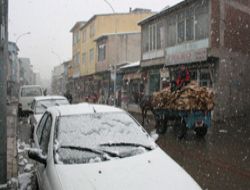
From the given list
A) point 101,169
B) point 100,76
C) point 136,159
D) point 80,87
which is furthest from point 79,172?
point 80,87

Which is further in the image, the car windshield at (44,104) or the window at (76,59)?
the window at (76,59)

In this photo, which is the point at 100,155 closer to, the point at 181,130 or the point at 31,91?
the point at 181,130

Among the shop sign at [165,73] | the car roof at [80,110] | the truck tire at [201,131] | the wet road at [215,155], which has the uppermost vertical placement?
the shop sign at [165,73]

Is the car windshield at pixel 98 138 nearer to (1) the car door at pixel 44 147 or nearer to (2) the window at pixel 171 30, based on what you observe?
(1) the car door at pixel 44 147

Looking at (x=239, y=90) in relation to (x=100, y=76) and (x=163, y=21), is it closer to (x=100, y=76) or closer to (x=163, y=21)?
(x=163, y=21)

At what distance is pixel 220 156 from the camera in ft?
36.2

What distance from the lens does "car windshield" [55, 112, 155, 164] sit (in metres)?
4.95

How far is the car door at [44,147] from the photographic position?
5.04 m

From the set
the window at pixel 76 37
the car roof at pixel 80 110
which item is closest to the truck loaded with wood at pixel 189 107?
the car roof at pixel 80 110

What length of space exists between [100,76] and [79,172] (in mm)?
44072

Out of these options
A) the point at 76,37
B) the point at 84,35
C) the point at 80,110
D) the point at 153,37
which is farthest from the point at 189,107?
the point at 76,37

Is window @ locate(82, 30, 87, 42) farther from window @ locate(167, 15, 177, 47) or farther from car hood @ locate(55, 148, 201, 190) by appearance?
car hood @ locate(55, 148, 201, 190)

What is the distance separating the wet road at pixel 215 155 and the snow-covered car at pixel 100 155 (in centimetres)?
280

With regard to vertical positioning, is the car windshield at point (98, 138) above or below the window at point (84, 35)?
below
